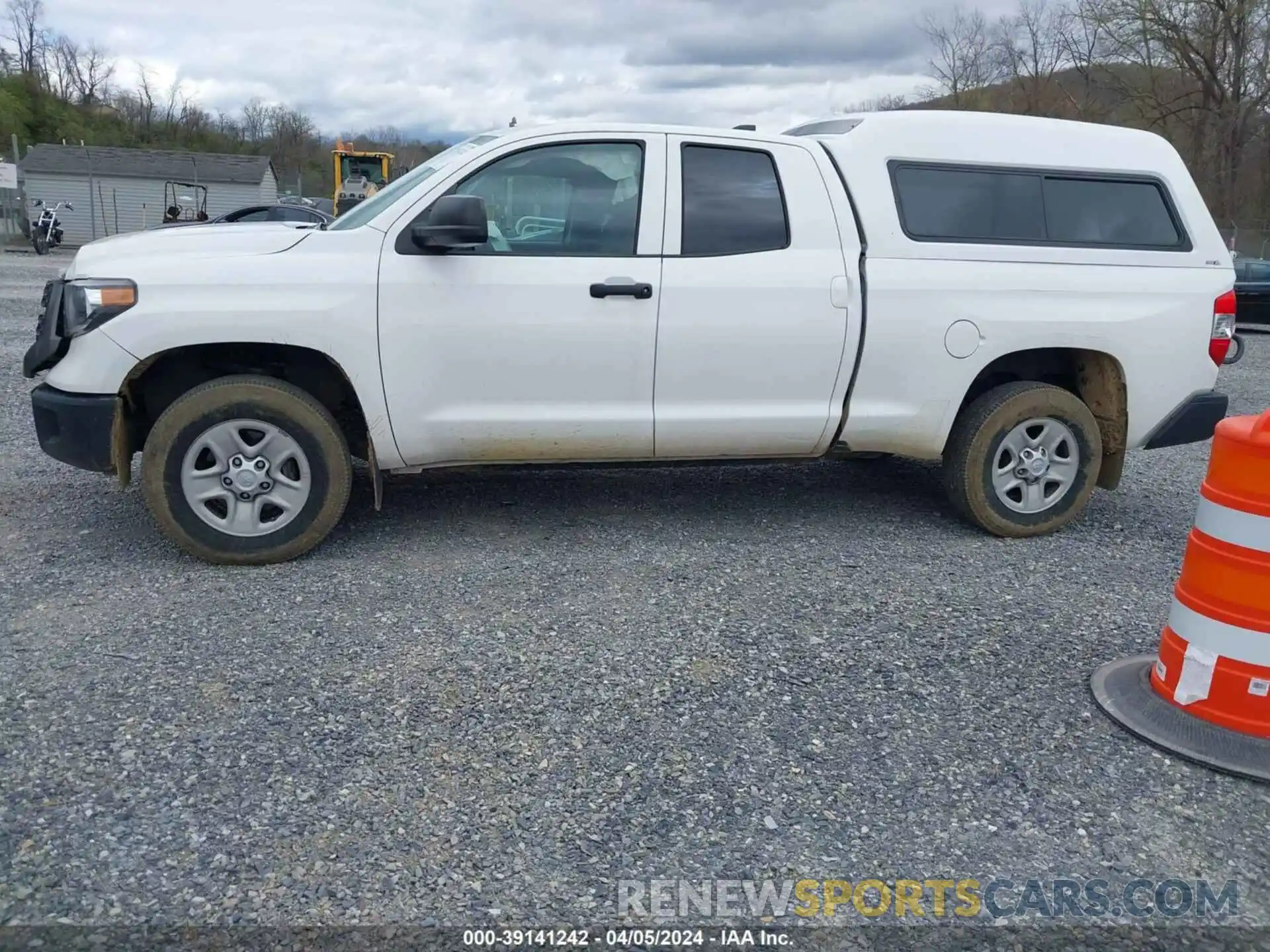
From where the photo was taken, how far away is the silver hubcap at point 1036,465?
17.2 feet

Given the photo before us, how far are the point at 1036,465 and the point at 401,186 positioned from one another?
11.2 ft

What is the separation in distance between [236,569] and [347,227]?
159 centimetres

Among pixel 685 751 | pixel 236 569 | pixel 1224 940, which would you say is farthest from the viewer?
pixel 236 569

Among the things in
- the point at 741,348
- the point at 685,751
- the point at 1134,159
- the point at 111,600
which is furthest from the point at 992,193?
the point at 111,600

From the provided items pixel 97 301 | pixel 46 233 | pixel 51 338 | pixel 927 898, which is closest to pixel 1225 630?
pixel 927 898

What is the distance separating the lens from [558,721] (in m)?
3.33

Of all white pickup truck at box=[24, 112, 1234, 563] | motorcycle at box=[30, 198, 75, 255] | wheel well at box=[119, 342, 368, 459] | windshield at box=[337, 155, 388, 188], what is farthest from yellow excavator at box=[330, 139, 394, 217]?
white pickup truck at box=[24, 112, 1234, 563]

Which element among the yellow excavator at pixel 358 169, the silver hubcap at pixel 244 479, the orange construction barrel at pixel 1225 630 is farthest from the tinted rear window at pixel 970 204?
the yellow excavator at pixel 358 169

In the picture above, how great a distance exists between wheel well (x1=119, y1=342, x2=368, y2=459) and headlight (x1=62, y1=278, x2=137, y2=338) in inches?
9.7

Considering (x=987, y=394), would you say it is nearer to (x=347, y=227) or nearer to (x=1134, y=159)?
(x=1134, y=159)

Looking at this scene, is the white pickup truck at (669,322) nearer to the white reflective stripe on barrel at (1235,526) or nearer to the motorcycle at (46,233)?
the white reflective stripe on barrel at (1235,526)

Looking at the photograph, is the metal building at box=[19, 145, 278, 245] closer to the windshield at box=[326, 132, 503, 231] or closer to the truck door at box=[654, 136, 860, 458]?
the windshield at box=[326, 132, 503, 231]

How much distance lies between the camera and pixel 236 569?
4.53 meters

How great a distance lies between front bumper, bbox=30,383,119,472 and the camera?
14.2ft
